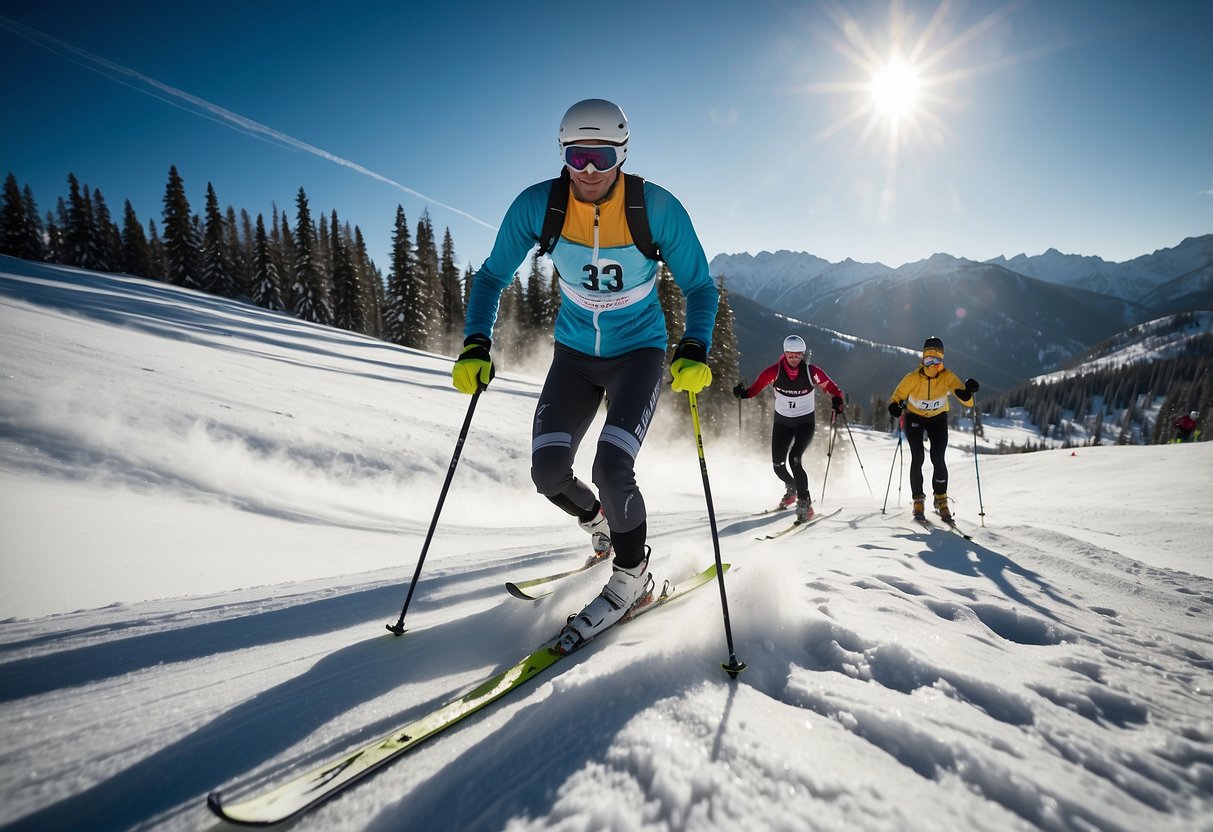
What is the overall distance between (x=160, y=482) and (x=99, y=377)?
2.80 meters

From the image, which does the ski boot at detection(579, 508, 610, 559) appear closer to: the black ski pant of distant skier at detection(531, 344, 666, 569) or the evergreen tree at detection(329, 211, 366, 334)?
the black ski pant of distant skier at detection(531, 344, 666, 569)

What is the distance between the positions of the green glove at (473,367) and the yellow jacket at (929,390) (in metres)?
7.40

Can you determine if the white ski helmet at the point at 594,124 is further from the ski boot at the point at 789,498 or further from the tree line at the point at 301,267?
the tree line at the point at 301,267

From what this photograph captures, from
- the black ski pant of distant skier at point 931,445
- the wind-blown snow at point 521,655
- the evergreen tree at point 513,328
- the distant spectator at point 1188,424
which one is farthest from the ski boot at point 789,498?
the evergreen tree at point 513,328

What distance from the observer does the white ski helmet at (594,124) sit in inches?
131

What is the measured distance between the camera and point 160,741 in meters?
1.81

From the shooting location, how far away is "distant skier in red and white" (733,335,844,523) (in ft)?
29.1

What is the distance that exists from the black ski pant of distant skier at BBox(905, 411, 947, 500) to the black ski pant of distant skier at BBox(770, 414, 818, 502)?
5.21ft

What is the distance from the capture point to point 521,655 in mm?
2736

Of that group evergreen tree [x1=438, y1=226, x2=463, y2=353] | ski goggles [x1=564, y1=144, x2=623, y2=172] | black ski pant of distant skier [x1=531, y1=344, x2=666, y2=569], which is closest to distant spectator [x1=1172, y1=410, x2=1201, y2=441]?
black ski pant of distant skier [x1=531, y1=344, x2=666, y2=569]

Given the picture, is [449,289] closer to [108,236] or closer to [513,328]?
[513,328]

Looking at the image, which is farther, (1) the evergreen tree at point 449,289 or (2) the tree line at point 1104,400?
(2) the tree line at point 1104,400

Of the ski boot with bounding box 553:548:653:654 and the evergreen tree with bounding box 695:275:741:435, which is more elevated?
the evergreen tree with bounding box 695:275:741:435

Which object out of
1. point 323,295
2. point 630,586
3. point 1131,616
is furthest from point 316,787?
point 323,295
